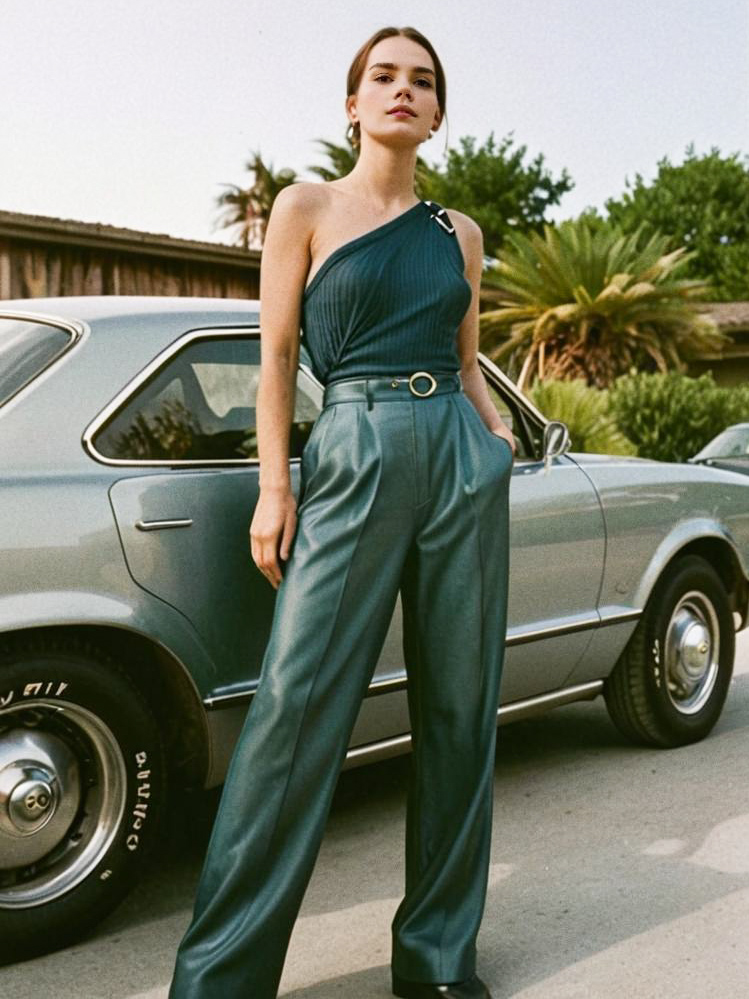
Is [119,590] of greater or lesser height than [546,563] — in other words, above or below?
above

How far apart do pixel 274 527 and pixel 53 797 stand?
0.94 m

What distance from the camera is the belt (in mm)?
2842

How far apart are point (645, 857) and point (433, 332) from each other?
6.22ft

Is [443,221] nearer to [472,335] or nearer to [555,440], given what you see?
[472,335]

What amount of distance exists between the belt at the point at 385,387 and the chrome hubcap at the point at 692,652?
251 centimetres

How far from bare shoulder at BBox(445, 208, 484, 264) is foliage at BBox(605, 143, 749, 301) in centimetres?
4342

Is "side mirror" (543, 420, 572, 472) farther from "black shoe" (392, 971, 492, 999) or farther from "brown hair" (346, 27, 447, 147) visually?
"black shoe" (392, 971, 492, 999)

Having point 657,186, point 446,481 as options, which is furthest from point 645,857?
point 657,186

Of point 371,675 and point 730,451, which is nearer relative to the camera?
point 371,675

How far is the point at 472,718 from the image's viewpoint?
2922mm

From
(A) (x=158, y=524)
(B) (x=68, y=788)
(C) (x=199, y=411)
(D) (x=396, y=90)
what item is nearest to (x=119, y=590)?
(A) (x=158, y=524)

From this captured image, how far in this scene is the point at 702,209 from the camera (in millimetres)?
46625

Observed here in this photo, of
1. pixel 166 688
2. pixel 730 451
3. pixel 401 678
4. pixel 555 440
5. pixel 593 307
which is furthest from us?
pixel 593 307

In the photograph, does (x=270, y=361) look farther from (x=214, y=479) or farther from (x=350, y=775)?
(x=350, y=775)
